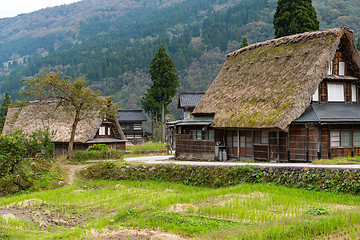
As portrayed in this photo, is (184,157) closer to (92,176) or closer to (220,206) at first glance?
(92,176)

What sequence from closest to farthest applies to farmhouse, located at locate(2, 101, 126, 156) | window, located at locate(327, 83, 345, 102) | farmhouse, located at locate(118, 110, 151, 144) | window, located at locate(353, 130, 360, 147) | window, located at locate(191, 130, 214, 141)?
window, located at locate(353, 130, 360, 147), window, located at locate(327, 83, 345, 102), window, located at locate(191, 130, 214, 141), farmhouse, located at locate(2, 101, 126, 156), farmhouse, located at locate(118, 110, 151, 144)

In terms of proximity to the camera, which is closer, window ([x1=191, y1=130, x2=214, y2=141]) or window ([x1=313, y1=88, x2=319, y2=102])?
window ([x1=313, y1=88, x2=319, y2=102])

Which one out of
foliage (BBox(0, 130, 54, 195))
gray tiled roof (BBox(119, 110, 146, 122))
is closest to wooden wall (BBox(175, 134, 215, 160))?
foliage (BBox(0, 130, 54, 195))

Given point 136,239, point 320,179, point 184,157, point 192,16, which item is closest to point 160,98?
point 184,157

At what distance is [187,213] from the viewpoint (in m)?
11.6

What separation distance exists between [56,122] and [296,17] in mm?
25075

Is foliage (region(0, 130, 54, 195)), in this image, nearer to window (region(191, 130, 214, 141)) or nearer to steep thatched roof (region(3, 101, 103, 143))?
window (region(191, 130, 214, 141))

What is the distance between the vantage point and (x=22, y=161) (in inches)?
720

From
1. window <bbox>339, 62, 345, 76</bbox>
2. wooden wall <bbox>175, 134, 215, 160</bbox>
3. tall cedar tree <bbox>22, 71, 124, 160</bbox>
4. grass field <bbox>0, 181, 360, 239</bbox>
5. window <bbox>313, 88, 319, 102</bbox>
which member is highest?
window <bbox>339, 62, 345, 76</bbox>

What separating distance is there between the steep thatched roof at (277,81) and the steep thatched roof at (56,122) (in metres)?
13.1

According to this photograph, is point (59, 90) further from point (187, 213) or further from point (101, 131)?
point (187, 213)

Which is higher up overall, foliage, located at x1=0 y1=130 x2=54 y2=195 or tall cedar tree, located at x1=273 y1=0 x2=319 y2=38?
tall cedar tree, located at x1=273 y1=0 x2=319 y2=38

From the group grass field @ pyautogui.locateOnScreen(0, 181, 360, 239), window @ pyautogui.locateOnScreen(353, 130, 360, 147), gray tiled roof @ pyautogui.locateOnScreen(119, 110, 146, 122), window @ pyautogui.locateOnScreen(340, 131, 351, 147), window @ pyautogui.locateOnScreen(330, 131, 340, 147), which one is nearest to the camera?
grass field @ pyautogui.locateOnScreen(0, 181, 360, 239)

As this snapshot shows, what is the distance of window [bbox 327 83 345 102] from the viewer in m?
23.0
